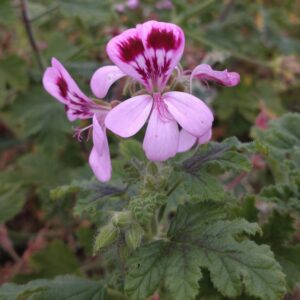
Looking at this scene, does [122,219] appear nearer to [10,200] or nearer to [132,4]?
[10,200]

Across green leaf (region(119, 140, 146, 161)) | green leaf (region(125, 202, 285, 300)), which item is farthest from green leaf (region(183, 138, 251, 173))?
green leaf (region(119, 140, 146, 161))

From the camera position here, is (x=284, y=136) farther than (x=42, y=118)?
No

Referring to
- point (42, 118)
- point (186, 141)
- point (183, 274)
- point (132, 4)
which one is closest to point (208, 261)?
point (183, 274)

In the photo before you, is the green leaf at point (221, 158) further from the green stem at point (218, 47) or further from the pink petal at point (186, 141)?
the green stem at point (218, 47)

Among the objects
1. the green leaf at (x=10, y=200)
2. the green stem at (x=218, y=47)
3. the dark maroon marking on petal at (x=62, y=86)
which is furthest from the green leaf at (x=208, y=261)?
the green stem at (x=218, y=47)

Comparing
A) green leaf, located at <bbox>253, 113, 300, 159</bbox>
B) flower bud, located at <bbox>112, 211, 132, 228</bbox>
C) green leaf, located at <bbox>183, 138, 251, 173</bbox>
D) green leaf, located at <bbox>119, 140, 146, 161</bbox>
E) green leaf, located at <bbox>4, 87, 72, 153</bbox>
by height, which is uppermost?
green leaf, located at <bbox>183, 138, 251, 173</bbox>

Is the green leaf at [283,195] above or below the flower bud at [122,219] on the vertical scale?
below

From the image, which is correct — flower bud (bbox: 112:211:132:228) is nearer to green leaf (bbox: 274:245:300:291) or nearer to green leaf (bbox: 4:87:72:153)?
green leaf (bbox: 274:245:300:291)

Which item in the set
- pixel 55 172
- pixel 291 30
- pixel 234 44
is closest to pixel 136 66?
pixel 55 172
